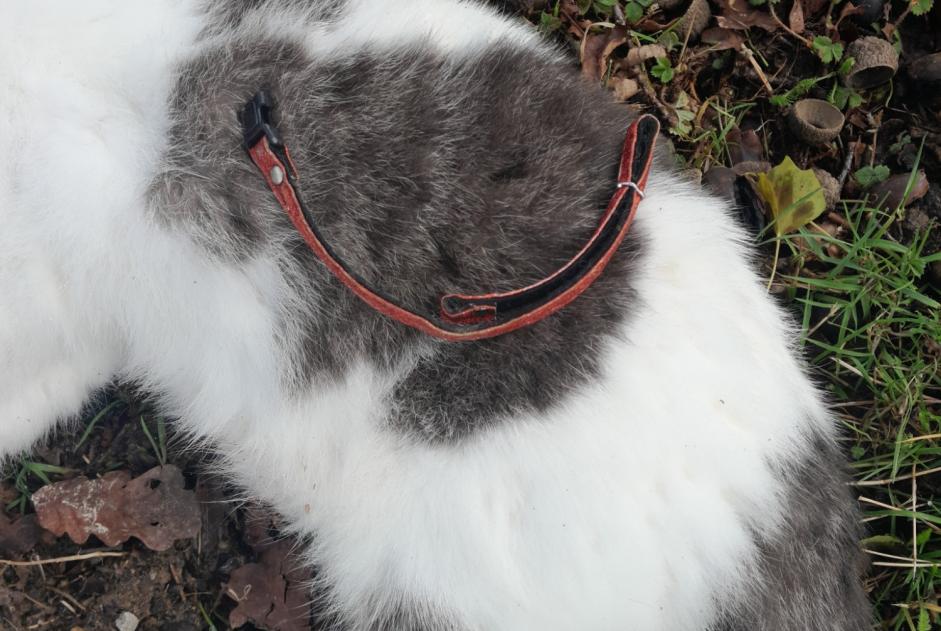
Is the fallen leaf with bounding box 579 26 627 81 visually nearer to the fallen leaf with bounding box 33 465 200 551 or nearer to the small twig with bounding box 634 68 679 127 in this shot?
the small twig with bounding box 634 68 679 127

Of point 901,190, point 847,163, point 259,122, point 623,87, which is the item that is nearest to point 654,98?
point 623,87

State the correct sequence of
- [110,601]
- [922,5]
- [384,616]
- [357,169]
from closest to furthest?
[357,169] → [384,616] → [110,601] → [922,5]

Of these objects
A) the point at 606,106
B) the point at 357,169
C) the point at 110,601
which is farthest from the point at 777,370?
the point at 110,601

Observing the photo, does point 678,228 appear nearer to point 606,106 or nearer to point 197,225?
point 606,106

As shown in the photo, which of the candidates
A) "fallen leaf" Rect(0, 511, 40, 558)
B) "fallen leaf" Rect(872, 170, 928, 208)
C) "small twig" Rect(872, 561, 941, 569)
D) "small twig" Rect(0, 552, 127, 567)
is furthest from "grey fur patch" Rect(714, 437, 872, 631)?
"fallen leaf" Rect(0, 511, 40, 558)

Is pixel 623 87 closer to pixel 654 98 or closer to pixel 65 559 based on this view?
pixel 654 98

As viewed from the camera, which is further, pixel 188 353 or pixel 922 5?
pixel 922 5
